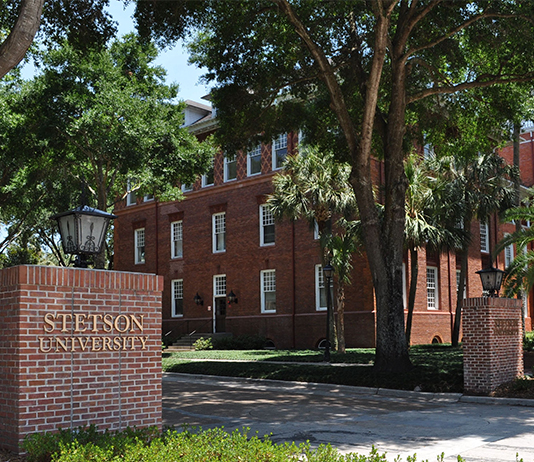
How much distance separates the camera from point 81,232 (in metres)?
8.19

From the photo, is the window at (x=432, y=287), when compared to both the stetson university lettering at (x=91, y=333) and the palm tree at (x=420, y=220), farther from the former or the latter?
the stetson university lettering at (x=91, y=333)

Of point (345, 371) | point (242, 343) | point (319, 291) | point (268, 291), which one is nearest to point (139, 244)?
point (268, 291)

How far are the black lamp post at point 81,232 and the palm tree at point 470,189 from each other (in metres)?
21.0

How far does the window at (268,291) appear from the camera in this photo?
32719 millimetres

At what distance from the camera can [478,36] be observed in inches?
692

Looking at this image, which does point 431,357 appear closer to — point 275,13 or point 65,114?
point 275,13

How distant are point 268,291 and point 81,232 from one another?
2504 cm

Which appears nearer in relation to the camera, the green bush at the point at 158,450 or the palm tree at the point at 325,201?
the green bush at the point at 158,450

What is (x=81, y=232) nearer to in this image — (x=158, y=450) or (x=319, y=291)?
(x=158, y=450)

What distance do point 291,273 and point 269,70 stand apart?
1475 centimetres

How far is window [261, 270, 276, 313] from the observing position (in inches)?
1288

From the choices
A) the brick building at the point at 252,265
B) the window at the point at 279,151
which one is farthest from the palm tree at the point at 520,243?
the window at the point at 279,151

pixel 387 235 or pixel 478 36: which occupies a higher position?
pixel 478 36

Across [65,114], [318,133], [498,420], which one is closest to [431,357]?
[318,133]
